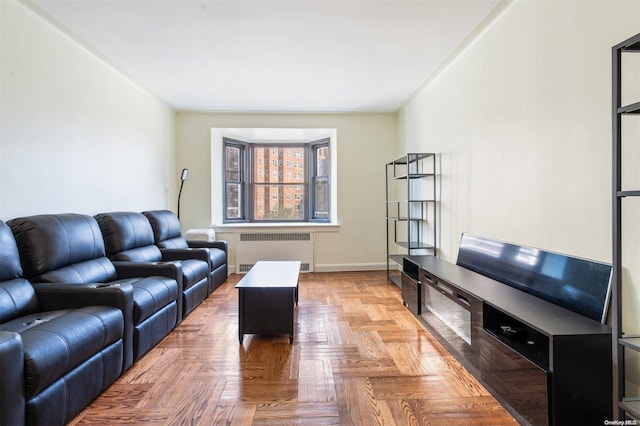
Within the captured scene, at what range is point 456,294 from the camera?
2221mm

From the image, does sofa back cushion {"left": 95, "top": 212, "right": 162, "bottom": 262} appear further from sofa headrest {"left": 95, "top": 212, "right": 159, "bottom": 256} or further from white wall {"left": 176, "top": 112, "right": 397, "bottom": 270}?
white wall {"left": 176, "top": 112, "right": 397, "bottom": 270}

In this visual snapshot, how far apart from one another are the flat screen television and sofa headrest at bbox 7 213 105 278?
128 inches

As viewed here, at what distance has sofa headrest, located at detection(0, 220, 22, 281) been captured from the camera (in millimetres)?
1838

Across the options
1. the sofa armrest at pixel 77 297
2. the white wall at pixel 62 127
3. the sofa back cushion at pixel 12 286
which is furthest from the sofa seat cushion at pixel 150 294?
the white wall at pixel 62 127

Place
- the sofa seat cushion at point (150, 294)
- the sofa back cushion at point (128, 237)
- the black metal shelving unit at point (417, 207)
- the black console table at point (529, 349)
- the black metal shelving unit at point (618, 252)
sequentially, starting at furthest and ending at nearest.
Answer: the black metal shelving unit at point (417, 207) → the sofa back cushion at point (128, 237) → the sofa seat cushion at point (150, 294) → the black console table at point (529, 349) → the black metal shelving unit at point (618, 252)

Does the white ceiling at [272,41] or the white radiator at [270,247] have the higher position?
the white ceiling at [272,41]

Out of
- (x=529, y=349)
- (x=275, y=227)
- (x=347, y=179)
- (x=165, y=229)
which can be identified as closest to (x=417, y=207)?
(x=347, y=179)

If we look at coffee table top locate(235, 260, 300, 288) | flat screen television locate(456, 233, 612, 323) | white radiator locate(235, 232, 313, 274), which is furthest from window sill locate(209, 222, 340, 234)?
flat screen television locate(456, 233, 612, 323)

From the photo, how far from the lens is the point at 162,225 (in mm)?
3787

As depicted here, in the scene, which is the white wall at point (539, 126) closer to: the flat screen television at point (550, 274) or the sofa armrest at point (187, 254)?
the flat screen television at point (550, 274)

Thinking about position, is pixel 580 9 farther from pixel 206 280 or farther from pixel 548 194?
pixel 206 280

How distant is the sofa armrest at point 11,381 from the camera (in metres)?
1.22

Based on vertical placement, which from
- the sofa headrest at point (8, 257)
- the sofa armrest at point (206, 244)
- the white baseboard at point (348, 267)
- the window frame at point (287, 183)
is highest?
the window frame at point (287, 183)

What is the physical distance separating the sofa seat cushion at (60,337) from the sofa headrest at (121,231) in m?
1.10
